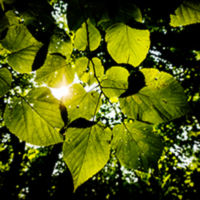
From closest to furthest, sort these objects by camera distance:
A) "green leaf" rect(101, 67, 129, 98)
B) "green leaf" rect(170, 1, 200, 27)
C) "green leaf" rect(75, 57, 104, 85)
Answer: "green leaf" rect(170, 1, 200, 27) < "green leaf" rect(101, 67, 129, 98) < "green leaf" rect(75, 57, 104, 85)

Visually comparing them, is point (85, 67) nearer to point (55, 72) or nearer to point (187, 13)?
point (55, 72)

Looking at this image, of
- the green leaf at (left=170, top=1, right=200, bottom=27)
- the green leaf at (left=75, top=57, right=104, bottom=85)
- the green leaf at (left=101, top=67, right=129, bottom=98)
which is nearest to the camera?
the green leaf at (left=170, top=1, right=200, bottom=27)

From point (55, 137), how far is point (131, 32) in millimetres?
588

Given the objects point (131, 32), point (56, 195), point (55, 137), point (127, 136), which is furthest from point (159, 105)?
point (56, 195)

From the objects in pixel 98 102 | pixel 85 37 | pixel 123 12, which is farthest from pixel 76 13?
pixel 98 102

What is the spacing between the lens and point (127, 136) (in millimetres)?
702

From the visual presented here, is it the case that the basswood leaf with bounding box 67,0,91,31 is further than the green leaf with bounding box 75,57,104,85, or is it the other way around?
the green leaf with bounding box 75,57,104,85

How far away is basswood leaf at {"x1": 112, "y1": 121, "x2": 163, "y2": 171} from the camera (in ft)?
2.08

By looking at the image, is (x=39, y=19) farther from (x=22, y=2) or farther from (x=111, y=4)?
(x=111, y=4)

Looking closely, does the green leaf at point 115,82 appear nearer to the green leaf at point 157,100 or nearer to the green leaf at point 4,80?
the green leaf at point 157,100

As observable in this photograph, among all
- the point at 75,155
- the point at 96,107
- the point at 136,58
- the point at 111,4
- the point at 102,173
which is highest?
the point at 102,173

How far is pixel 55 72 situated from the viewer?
30.5 inches

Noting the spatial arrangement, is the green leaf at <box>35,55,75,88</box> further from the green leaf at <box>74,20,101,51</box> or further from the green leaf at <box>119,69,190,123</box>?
the green leaf at <box>119,69,190,123</box>

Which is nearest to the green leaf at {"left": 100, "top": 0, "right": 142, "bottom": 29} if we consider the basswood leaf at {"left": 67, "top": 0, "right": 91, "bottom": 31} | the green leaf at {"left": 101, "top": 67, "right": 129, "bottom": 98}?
the basswood leaf at {"left": 67, "top": 0, "right": 91, "bottom": 31}
